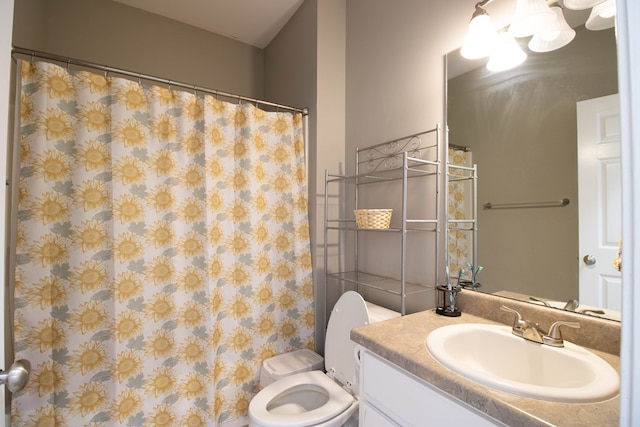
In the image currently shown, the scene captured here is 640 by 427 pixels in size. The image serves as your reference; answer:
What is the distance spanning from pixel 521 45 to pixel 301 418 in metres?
1.70

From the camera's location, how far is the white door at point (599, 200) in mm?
832

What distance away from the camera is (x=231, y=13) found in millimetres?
2027

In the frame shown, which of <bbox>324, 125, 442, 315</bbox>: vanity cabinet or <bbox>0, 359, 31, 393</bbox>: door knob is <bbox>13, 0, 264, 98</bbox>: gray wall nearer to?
<bbox>324, 125, 442, 315</bbox>: vanity cabinet

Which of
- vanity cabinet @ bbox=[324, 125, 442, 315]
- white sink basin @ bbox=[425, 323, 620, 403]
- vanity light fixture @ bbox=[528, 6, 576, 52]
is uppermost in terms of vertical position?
vanity light fixture @ bbox=[528, 6, 576, 52]

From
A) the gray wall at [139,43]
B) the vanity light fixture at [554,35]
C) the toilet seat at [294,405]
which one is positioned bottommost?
the toilet seat at [294,405]

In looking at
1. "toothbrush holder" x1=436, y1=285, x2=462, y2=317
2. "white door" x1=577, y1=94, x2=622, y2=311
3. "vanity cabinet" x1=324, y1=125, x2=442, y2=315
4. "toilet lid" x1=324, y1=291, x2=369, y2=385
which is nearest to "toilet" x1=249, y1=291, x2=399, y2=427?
"toilet lid" x1=324, y1=291, x2=369, y2=385

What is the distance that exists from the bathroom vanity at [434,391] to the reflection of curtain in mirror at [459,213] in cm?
19

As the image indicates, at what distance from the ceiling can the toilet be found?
2011 mm

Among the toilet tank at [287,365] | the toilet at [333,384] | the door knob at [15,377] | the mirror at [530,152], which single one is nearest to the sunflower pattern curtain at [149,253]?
the toilet tank at [287,365]

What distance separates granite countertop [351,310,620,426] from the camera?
0.55 meters

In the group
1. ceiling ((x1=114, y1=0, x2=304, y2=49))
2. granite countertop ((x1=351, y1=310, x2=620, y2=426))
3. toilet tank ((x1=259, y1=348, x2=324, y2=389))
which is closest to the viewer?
granite countertop ((x1=351, y1=310, x2=620, y2=426))

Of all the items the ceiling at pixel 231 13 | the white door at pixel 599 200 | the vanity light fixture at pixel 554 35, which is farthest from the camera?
the ceiling at pixel 231 13

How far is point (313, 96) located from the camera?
1.83m

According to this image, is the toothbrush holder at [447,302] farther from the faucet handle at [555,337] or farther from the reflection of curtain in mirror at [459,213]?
the faucet handle at [555,337]
